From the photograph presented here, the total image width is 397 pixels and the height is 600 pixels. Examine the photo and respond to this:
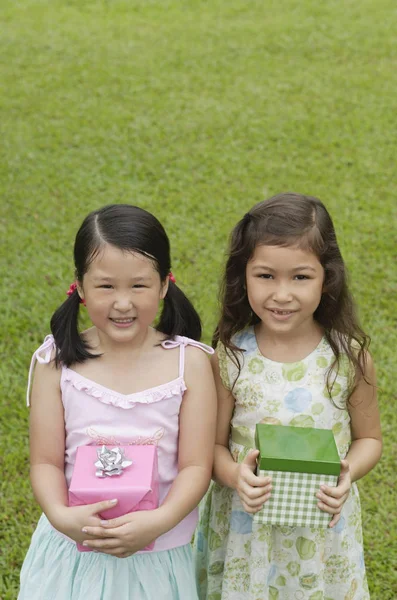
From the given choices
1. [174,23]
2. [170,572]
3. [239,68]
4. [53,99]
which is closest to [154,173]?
[53,99]

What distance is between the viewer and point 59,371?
2.13 m

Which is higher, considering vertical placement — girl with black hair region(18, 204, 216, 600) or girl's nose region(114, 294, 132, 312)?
girl's nose region(114, 294, 132, 312)

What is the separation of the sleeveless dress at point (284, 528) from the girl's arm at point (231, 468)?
24 millimetres

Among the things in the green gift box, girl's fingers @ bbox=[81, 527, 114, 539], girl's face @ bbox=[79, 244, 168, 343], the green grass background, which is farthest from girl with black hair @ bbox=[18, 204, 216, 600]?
the green grass background

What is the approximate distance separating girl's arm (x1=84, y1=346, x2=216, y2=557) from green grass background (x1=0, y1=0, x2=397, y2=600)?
122 cm

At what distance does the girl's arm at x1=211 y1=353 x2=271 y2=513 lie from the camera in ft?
6.40

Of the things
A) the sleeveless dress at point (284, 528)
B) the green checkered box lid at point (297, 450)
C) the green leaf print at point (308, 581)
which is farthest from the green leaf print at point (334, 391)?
the green leaf print at point (308, 581)

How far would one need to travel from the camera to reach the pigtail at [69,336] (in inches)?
84.1

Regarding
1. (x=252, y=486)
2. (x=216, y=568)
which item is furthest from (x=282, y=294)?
(x=216, y=568)

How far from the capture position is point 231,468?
7.11 feet

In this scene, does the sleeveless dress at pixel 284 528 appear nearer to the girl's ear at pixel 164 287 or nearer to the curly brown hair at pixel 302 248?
the curly brown hair at pixel 302 248

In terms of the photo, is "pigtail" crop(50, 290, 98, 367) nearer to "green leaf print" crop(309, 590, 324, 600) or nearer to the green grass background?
"green leaf print" crop(309, 590, 324, 600)

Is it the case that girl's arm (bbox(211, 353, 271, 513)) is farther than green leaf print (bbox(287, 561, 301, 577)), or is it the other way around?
green leaf print (bbox(287, 561, 301, 577))

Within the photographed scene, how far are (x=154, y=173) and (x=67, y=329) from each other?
3.97 m
